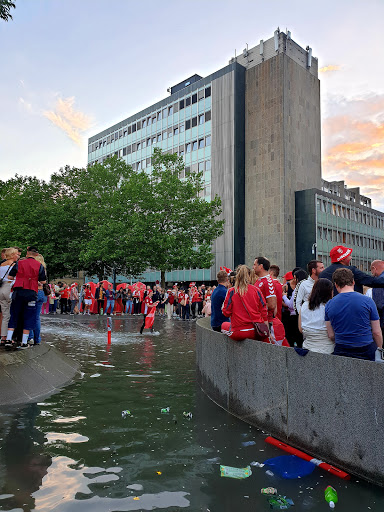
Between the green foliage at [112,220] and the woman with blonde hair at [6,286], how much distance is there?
28945 mm

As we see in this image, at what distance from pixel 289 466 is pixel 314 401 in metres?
0.69

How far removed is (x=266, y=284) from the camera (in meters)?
7.14

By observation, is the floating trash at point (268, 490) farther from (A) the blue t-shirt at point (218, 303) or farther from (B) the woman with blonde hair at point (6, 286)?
(B) the woman with blonde hair at point (6, 286)

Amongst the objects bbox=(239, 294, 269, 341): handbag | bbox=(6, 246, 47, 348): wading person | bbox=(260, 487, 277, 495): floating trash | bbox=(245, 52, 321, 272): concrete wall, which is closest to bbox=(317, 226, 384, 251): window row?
bbox=(245, 52, 321, 272): concrete wall

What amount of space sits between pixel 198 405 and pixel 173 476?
9.33 ft

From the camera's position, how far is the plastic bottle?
12.4 ft

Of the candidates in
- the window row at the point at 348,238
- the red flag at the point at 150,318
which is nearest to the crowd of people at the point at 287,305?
the red flag at the point at 150,318

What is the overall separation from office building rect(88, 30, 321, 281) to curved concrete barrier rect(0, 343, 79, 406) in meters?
49.2

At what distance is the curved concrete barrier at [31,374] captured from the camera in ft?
23.9

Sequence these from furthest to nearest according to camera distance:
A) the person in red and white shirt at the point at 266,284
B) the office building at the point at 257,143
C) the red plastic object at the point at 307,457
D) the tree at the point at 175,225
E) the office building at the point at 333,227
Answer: the office building at the point at 333,227, the office building at the point at 257,143, the tree at the point at 175,225, the person in red and white shirt at the point at 266,284, the red plastic object at the point at 307,457

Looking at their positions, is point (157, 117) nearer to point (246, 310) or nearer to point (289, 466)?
point (246, 310)

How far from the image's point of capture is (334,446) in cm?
461

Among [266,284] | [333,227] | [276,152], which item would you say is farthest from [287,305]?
[333,227]

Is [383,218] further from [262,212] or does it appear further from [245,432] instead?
[245,432]
